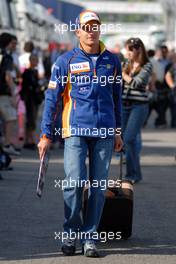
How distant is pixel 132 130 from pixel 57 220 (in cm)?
295

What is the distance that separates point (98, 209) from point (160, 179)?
5731mm

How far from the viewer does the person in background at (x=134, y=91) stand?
44.7 ft

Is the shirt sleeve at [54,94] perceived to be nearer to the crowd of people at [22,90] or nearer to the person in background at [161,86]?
the crowd of people at [22,90]

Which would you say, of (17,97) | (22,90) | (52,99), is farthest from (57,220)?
(22,90)

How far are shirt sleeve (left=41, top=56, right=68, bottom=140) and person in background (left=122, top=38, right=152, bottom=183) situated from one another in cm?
453

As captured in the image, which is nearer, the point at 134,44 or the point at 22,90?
the point at 134,44

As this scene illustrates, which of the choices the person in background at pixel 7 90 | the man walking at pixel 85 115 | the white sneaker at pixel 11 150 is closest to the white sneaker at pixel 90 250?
the man walking at pixel 85 115

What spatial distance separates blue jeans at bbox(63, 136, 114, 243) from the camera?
9016mm

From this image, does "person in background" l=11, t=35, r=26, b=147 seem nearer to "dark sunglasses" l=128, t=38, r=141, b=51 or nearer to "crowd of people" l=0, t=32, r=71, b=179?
"crowd of people" l=0, t=32, r=71, b=179

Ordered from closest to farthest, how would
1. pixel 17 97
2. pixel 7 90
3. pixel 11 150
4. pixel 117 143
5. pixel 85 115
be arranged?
pixel 85 115
pixel 117 143
pixel 7 90
pixel 11 150
pixel 17 97

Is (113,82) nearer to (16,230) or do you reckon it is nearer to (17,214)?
(16,230)

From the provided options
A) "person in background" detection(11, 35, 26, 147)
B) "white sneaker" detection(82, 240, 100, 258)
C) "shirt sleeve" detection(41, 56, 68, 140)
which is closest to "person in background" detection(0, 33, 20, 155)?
"person in background" detection(11, 35, 26, 147)

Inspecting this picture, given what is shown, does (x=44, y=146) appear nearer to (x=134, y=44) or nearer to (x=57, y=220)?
(x=57, y=220)

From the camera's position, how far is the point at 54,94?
29.7 feet
